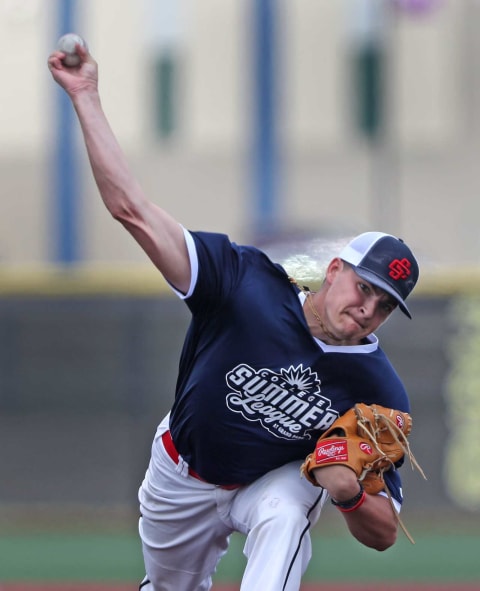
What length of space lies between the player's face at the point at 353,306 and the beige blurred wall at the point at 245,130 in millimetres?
20829

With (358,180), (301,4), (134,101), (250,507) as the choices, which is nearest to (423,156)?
(358,180)

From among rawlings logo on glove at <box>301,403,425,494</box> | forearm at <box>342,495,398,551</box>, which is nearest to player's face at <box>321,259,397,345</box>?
rawlings logo on glove at <box>301,403,425,494</box>

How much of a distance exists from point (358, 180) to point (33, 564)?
18.6 metres

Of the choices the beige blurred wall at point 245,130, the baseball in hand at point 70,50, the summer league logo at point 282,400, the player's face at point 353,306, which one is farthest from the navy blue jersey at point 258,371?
the beige blurred wall at point 245,130

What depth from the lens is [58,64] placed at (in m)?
4.02

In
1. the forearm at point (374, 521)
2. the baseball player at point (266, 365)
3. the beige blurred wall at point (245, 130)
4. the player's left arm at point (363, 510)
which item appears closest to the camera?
the baseball player at point (266, 365)

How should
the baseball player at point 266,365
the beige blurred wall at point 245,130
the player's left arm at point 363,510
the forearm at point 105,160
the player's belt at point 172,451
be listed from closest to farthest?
the forearm at point 105,160 < the baseball player at point 266,365 < the player's left arm at point 363,510 < the player's belt at point 172,451 < the beige blurred wall at point 245,130

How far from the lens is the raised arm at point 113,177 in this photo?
3.92 m

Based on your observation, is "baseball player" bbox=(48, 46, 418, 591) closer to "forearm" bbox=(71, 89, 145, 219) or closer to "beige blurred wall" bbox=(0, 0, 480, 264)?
"forearm" bbox=(71, 89, 145, 219)

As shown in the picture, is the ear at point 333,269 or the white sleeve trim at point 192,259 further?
the ear at point 333,269

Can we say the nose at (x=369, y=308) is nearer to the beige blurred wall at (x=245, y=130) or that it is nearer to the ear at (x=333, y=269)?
the ear at (x=333, y=269)

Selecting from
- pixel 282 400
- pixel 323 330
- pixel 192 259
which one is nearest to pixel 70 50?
pixel 192 259

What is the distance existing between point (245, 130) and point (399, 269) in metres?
21.6

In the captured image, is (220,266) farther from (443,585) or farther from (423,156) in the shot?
(423,156)
